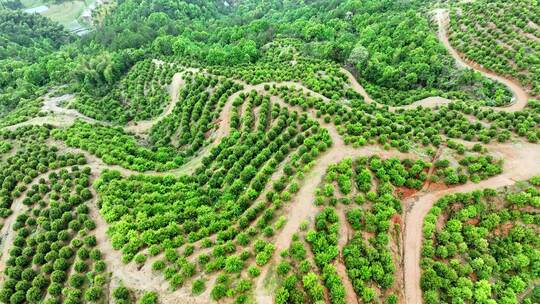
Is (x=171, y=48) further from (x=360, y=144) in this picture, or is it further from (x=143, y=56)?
(x=360, y=144)

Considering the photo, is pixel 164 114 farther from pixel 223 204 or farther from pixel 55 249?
pixel 55 249

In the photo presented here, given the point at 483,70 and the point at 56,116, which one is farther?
the point at 483,70

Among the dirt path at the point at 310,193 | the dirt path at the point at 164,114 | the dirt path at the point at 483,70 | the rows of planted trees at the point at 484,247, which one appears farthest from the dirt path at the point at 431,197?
the dirt path at the point at 164,114

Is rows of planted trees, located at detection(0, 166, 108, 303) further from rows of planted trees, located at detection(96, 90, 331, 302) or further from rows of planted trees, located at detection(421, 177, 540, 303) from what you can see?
rows of planted trees, located at detection(421, 177, 540, 303)

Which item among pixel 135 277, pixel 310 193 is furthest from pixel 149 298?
pixel 310 193

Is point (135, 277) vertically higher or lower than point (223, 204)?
lower

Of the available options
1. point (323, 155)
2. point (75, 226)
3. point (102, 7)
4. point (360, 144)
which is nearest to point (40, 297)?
point (75, 226)
